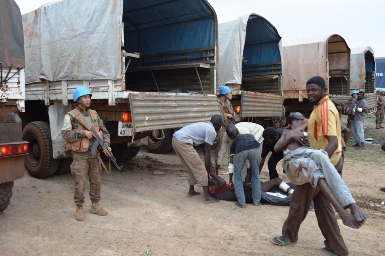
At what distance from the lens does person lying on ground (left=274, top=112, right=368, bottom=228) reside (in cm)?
260

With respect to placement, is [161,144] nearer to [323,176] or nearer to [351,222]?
[323,176]

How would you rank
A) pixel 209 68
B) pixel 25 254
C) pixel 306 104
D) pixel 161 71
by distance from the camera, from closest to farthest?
pixel 25 254, pixel 209 68, pixel 161 71, pixel 306 104

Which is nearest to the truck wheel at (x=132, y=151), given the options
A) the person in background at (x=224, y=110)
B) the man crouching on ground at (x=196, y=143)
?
the person in background at (x=224, y=110)

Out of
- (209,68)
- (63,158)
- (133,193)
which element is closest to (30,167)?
(63,158)

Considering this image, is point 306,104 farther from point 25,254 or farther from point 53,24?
point 25,254

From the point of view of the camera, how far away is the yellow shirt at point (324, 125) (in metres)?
2.93

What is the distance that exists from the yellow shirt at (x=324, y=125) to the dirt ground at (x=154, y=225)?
0.99m

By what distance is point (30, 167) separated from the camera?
19.5 feet

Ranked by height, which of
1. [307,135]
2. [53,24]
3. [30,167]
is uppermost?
[53,24]

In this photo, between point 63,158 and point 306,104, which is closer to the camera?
point 63,158

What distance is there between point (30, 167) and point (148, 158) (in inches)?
101

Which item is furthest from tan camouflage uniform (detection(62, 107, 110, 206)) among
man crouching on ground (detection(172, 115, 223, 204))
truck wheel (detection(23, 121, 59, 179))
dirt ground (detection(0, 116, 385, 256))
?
truck wheel (detection(23, 121, 59, 179))

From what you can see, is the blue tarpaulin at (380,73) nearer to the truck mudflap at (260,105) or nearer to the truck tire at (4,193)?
the truck mudflap at (260,105)

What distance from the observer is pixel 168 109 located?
5.12m
